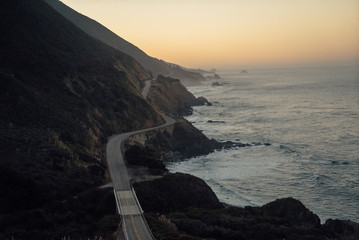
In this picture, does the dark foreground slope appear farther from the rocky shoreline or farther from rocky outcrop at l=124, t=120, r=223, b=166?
the rocky shoreline

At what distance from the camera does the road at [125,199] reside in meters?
26.8

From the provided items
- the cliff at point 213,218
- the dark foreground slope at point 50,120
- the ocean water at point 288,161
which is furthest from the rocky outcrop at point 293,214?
the dark foreground slope at point 50,120

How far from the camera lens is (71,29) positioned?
117 m

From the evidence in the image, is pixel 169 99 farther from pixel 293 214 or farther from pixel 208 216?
pixel 208 216

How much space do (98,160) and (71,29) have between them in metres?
84.7

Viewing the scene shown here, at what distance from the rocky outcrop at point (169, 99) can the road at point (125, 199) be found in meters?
43.5

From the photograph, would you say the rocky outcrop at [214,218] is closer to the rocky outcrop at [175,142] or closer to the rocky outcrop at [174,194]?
the rocky outcrop at [174,194]

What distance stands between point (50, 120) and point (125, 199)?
2265cm

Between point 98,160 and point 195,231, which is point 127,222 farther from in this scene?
point 98,160

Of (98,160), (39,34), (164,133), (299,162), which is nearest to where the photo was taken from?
(98,160)

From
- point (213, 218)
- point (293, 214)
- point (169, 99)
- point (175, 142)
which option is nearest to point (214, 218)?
point (213, 218)

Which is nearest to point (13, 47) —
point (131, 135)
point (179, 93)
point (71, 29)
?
point (131, 135)

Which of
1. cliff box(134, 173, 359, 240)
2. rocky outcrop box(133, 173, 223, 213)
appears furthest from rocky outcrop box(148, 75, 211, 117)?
cliff box(134, 173, 359, 240)

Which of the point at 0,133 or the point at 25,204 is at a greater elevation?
the point at 0,133
